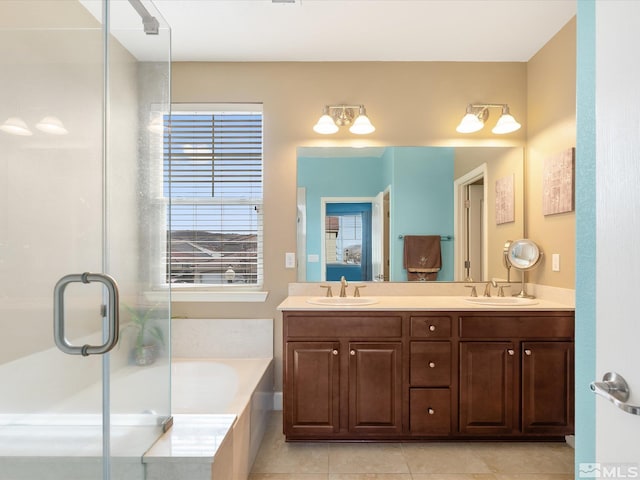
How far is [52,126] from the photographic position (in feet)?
4.23

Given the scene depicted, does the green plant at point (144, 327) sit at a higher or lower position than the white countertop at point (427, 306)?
higher

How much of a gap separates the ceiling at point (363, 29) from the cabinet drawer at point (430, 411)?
220 centimetres

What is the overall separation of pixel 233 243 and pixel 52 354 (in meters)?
1.74

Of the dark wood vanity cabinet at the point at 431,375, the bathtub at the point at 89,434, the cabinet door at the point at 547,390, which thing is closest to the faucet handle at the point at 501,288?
the cabinet door at the point at 547,390

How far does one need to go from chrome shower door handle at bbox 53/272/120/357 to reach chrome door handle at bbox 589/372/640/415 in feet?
3.61

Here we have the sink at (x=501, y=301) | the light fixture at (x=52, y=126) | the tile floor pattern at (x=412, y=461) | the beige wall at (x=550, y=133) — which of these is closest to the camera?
the light fixture at (x=52, y=126)

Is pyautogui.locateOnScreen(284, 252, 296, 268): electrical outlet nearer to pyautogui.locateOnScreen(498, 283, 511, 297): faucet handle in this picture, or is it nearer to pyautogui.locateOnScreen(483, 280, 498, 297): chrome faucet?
pyautogui.locateOnScreen(483, 280, 498, 297): chrome faucet

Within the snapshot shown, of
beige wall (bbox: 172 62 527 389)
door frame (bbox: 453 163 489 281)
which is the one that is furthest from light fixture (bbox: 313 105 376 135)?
door frame (bbox: 453 163 489 281)

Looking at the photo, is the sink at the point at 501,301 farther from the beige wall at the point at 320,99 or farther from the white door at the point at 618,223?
A: the white door at the point at 618,223

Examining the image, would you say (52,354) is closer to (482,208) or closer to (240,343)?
(240,343)

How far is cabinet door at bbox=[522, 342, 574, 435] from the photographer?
2.26m

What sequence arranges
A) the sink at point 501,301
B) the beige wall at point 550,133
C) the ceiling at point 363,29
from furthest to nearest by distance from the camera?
the sink at point 501,301 → the beige wall at point 550,133 → the ceiling at point 363,29

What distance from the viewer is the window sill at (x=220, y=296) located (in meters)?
2.83

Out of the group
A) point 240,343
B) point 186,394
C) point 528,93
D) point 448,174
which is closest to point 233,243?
point 240,343
